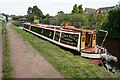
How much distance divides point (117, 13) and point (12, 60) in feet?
80.7

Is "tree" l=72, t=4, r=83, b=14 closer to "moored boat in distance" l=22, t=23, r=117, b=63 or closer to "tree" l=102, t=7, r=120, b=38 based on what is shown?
"tree" l=102, t=7, r=120, b=38

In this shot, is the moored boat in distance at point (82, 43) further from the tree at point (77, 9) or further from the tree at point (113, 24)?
the tree at point (77, 9)

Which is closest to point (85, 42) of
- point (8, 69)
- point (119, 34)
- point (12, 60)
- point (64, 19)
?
point (12, 60)

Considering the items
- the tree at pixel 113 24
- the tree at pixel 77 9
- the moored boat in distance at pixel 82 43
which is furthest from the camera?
the tree at pixel 77 9

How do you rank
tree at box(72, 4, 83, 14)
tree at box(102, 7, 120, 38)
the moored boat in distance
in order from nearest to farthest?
the moored boat in distance
tree at box(102, 7, 120, 38)
tree at box(72, 4, 83, 14)

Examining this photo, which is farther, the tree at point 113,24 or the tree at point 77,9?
the tree at point 77,9

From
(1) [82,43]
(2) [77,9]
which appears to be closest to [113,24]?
(1) [82,43]

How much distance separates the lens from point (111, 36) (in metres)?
31.9

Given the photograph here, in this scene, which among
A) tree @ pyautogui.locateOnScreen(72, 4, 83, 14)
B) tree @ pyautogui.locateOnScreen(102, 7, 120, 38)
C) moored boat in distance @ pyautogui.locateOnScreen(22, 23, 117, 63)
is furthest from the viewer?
tree @ pyautogui.locateOnScreen(72, 4, 83, 14)

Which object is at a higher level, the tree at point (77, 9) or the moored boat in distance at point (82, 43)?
the tree at point (77, 9)

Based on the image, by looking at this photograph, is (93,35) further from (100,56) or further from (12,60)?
(12,60)

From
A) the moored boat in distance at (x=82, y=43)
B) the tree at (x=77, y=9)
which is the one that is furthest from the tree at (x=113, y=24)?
the tree at (x=77, y=9)

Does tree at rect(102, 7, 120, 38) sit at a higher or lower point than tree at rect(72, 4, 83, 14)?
lower

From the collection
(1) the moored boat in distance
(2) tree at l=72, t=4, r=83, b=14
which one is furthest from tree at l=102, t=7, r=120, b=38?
(2) tree at l=72, t=4, r=83, b=14
